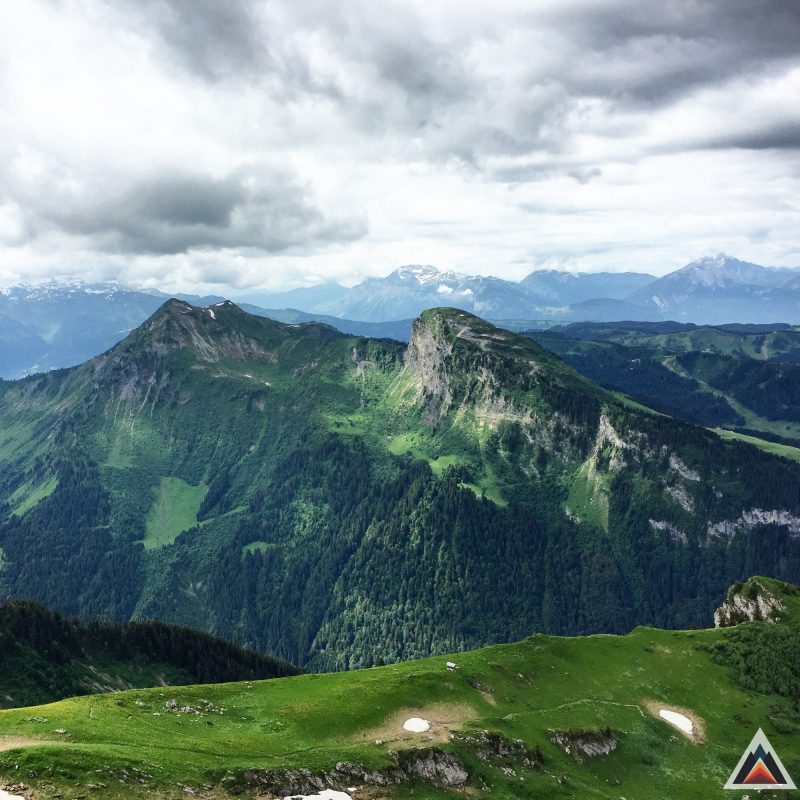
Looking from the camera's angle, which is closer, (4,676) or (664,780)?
(664,780)

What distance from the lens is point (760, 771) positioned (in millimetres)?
88062

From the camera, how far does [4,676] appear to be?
13675 centimetres

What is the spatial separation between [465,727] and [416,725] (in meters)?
6.90

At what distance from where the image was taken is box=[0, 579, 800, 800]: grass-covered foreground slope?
59750 mm

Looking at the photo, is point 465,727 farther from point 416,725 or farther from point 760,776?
point 760,776

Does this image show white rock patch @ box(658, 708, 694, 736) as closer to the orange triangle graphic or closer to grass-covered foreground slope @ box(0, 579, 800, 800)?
grass-covered foreground slope @ box(0, 579, 800, 800)

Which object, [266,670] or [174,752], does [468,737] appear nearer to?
[174,752]

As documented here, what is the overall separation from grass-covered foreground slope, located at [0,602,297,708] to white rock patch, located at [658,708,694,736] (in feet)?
402

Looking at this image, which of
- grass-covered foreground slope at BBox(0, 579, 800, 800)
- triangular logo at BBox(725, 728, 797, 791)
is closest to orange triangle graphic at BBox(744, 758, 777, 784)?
triangular logo at BBox(725, 728, 797, 791)

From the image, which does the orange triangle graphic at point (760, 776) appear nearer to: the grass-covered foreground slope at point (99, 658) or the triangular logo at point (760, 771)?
the triangular logo at point (760, 771)

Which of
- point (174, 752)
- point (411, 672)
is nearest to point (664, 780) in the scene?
point (411, 672)

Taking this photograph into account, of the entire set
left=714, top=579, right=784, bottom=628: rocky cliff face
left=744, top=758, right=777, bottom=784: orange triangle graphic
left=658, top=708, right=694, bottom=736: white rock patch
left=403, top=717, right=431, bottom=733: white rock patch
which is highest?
left=403, top=717, right=431, bottom=733: white rock patch

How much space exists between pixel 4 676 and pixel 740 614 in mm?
177006

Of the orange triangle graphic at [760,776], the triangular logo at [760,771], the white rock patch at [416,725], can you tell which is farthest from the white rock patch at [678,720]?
the white rock patch at [416,725]
